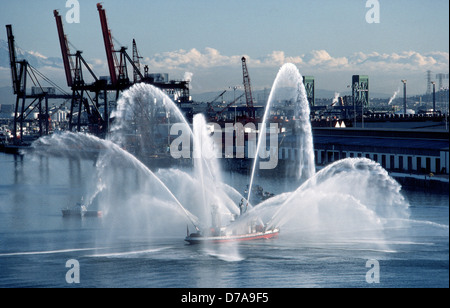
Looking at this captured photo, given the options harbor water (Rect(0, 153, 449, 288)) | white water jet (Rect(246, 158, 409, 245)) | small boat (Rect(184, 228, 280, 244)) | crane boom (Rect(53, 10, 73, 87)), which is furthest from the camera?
crane boom (Rect(53, 10, 73, 87))

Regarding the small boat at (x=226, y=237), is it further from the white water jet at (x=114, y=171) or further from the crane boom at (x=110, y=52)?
the crane boom at (x=110, y=52)

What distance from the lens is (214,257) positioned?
66.6ft

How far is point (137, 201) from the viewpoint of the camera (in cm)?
3456

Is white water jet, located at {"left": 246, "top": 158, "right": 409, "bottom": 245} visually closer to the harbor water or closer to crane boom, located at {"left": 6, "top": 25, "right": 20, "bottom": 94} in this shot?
the harbor water

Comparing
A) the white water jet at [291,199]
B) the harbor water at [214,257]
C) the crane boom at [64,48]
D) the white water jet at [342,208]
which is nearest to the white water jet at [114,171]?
the white water jet at [291,199]

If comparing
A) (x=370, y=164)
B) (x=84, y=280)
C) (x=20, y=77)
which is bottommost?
(x=84, y=280)

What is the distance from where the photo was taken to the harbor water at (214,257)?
18.1 metres

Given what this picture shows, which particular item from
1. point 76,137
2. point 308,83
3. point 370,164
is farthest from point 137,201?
point 308,83

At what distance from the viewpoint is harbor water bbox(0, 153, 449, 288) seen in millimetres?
18062

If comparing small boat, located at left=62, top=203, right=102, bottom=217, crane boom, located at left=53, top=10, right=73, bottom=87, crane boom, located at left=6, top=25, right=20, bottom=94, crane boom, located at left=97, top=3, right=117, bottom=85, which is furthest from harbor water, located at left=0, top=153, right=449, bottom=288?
crane boom, located at left=6, top=25, right=20, bottom=94

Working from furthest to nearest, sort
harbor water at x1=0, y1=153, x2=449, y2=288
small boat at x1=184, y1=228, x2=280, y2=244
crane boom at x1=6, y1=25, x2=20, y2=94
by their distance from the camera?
crane boom at x1=6, y1=25, x2=20, y2=94
small boat at x1=184, y1=228, x2=280, y2=244
harbor water at x1=0, y1=153, x2=449, y2=288

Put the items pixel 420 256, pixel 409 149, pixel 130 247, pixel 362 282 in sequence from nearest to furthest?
pixel 362 282 < pixel 420 256 < pixel 130 247 < pixel 409 149
